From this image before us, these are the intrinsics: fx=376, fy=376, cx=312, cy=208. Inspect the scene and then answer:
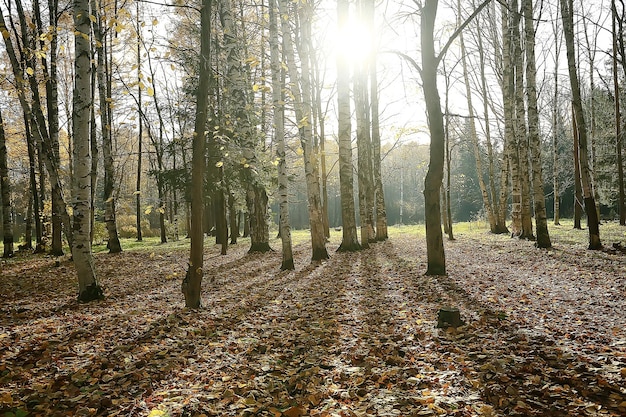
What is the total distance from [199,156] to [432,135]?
14.9 ft

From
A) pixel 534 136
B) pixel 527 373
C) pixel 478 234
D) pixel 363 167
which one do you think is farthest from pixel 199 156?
pixel 478 234

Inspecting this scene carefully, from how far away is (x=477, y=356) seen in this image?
374 cm

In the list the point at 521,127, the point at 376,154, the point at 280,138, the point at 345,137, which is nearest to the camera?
the point at 280,138

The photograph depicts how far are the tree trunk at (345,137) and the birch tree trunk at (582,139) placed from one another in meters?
5.82

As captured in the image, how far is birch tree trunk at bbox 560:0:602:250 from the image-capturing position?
10.1 meters

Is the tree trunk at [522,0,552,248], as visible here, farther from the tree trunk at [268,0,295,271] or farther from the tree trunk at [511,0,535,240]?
the tree trunk at [268,0,295,271]

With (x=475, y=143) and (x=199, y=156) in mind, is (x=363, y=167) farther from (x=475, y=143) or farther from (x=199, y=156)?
(x=199, y=156)

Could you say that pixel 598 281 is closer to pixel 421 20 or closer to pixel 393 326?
pixel 393 326

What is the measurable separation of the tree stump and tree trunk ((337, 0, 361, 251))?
6.70 m

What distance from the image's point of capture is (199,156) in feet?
18.1

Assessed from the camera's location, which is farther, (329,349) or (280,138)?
(280,138)

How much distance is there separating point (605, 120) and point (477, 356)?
3305 centimetres

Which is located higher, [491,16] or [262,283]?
[491,16]

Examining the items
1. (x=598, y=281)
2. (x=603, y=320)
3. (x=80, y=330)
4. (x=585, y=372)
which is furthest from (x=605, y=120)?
(x=80, y=330)
